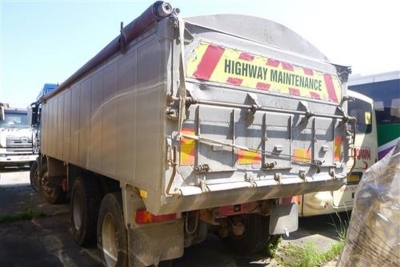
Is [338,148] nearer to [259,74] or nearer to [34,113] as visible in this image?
[259,74]

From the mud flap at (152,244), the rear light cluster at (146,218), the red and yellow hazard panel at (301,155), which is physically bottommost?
the mud flap at (152,244)

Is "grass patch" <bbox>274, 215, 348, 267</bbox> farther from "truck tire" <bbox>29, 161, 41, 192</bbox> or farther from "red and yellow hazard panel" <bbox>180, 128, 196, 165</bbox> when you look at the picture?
"truck tire" <bbox>29, 161, 41, 192</bbox>

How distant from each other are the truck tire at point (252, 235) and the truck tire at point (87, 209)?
6.57ft

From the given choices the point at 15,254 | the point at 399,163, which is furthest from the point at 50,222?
the point at 399,163

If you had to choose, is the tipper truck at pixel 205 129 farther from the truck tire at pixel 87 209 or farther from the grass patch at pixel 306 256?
the grass patch at pixel 306 256

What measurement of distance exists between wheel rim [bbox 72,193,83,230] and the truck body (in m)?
9.07

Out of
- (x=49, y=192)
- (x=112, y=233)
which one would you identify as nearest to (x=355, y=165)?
(x=112, y=233)

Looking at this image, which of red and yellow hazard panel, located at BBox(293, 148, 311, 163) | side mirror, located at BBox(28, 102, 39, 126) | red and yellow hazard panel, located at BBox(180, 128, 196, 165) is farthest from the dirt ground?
side mirror, located at BBox(28, 102, 39, 126)

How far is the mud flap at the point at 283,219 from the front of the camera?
3.88 m

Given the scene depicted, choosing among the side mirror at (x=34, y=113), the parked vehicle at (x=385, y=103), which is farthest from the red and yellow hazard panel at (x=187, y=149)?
the side mirror at (x=34, y=113)

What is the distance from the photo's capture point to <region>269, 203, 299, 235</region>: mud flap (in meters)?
3.88

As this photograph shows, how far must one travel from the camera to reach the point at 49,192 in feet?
24.8

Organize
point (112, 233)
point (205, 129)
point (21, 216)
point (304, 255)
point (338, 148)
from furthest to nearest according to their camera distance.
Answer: point (21, 216) < point (304, 255) < point (338, 148) < point (112, 233) < point (205, 129)

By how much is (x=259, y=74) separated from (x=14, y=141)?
13.0 meters
